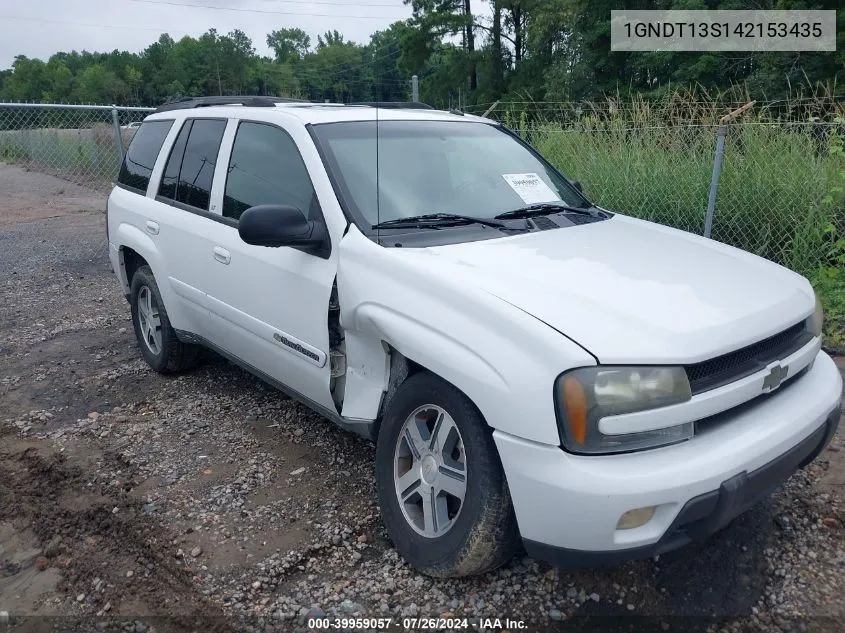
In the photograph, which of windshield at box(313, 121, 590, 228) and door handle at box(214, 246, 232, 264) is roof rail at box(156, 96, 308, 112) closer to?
windshield at box(313, 121, 590, 228)

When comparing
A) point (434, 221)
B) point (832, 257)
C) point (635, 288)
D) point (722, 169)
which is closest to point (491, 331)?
point (635, 288)

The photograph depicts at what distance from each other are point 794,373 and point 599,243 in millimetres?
969

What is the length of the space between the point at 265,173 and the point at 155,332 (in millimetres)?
1848

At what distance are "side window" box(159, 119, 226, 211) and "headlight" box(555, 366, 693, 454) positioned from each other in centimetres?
267

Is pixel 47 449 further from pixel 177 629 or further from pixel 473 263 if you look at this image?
pixel 473 263

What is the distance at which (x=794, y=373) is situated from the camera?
267 centimetres

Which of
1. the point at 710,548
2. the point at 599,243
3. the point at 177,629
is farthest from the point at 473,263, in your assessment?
the point at 177,629

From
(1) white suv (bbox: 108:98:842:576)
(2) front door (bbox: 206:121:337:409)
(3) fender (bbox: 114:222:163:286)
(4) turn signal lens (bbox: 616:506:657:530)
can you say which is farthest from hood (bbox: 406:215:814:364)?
(3) fender (bbox: 114:222:163:286)

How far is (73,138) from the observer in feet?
47.3

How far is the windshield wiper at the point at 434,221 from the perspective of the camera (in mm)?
3101

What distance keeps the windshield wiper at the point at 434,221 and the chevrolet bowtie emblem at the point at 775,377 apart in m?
1.30

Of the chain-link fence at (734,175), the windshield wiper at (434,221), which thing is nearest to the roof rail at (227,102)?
the windshield wiper at (434,221)

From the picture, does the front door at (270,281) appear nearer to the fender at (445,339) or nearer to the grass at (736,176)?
the fender at (445,339)

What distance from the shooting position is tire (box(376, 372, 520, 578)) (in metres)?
2.43
